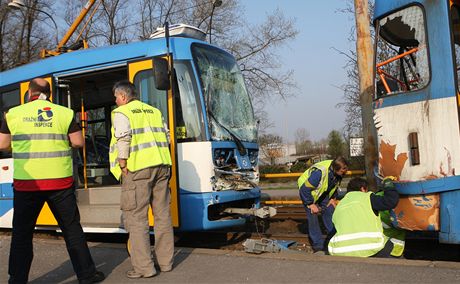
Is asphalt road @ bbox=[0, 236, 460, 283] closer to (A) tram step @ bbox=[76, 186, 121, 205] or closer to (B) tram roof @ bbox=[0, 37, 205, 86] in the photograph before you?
(A) tram step @ bbox=[76, 186, 121, 205]

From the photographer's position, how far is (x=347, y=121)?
849 inches

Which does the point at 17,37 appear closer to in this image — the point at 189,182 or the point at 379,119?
the point at 189,182

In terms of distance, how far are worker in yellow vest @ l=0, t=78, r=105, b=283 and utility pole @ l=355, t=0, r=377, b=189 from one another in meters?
6.62

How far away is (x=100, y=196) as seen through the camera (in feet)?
24.3

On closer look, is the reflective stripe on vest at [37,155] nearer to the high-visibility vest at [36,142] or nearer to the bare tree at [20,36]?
Result: the high-visibility vest at [36,142]

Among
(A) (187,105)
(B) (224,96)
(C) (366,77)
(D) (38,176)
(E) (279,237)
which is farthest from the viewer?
(C) (366,77)

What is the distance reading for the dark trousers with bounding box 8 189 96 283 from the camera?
4191 millimetres

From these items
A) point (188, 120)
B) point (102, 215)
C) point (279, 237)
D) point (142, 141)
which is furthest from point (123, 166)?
point (279, 237)

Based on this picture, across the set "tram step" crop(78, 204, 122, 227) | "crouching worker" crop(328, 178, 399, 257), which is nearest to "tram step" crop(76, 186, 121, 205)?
"tram step" crop(78, 204, 122, 227)

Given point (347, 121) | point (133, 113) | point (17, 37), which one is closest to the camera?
point (133, 113)

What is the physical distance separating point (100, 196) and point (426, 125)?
4902mm

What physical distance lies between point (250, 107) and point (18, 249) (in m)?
4.53

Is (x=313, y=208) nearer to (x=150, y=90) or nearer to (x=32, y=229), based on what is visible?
(x=150, y=90)

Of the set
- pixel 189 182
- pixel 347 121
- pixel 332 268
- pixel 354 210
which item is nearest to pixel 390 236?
pixel 354 210
